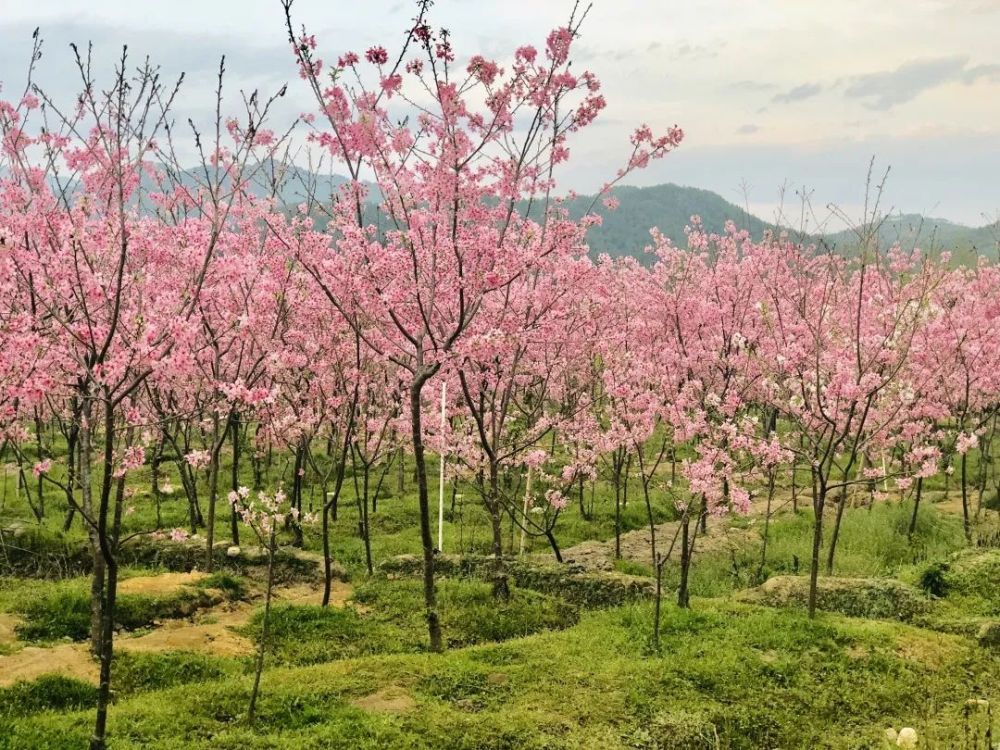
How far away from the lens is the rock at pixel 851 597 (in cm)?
1336

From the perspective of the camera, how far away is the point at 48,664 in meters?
10.3

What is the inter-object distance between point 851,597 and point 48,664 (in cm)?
1363

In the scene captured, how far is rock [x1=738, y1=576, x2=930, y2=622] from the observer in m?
13.4

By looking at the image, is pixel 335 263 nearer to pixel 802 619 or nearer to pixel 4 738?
pixel 4 738

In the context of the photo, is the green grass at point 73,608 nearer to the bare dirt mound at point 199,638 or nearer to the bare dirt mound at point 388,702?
the bare dirt mound at point 199,638

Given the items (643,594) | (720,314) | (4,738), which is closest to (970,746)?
(643,594)

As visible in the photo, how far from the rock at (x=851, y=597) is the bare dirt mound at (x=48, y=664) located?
11342 mm

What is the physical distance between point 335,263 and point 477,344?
3.86 metres

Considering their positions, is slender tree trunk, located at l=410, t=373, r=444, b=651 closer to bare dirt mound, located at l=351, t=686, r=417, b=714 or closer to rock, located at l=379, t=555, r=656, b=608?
bare dirt mound, located at l=351, t=686, r=417, b=714

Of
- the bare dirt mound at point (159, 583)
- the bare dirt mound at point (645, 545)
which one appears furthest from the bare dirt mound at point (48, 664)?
the bare dirt mound at point (645, 545)

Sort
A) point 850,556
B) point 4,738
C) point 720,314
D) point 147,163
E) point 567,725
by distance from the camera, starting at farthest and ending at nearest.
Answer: point 720,314, point 850,556, point 147,163, point 567,725, point 4,738

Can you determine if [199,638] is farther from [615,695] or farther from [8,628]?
[615,695]

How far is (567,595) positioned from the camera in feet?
49.9

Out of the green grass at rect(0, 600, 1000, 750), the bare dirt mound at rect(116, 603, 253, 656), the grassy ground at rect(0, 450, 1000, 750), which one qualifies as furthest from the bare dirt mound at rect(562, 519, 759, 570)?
the bare dirt mound at rect(116, 603, 253, 656)
